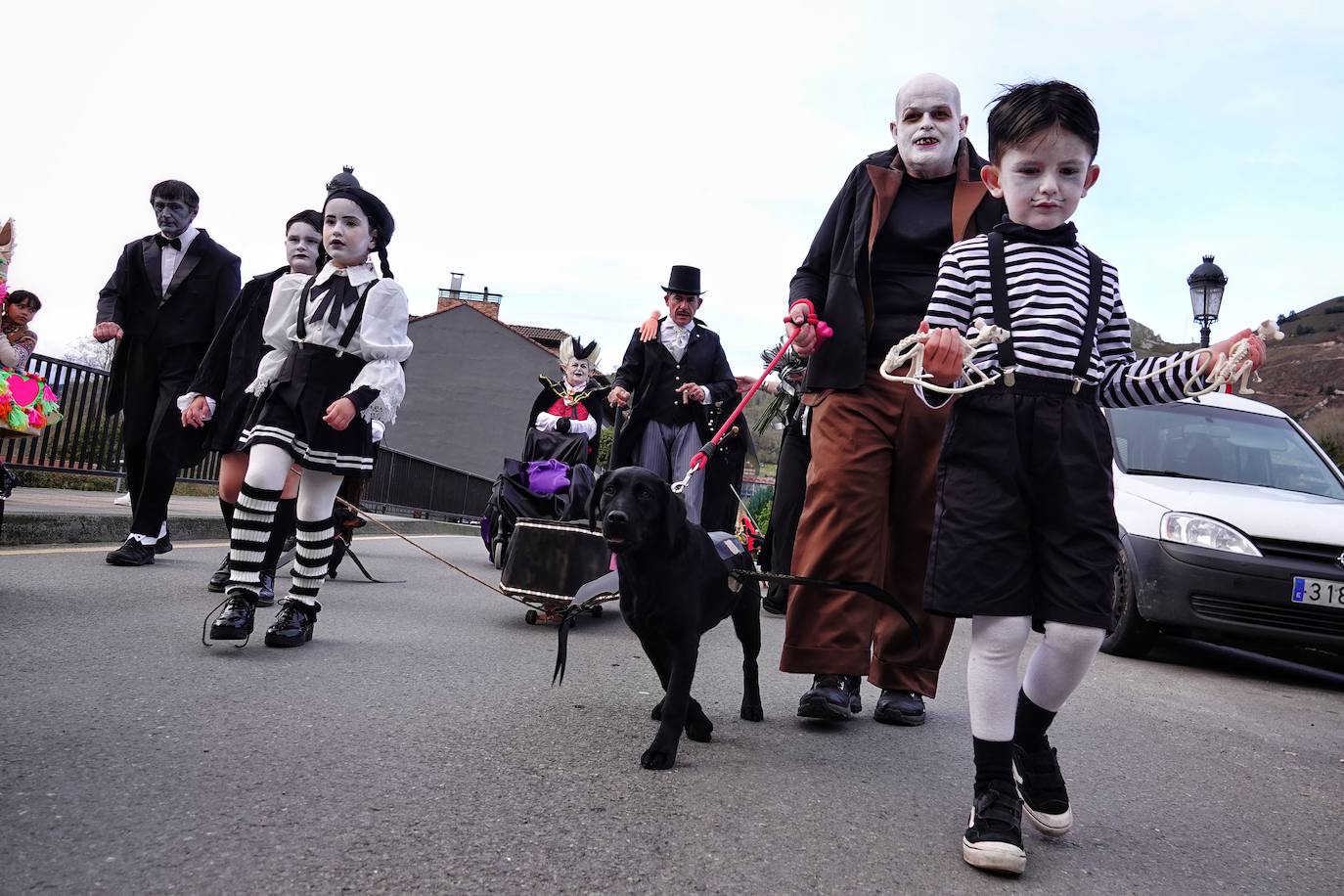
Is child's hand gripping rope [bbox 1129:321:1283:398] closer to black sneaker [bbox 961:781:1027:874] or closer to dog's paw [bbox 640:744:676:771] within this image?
black sneaker [bbox 961:781:1027:874]

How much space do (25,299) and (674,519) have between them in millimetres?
4559

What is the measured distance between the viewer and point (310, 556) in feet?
15.2

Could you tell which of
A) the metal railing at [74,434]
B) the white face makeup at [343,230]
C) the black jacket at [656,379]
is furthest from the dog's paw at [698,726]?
the metal railing at [74,434]

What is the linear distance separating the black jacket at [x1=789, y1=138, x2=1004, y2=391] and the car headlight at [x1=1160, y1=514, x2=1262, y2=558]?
11.3 ft

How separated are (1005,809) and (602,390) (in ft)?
21.8

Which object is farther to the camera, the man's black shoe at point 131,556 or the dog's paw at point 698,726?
the man's black shoe at point 131,556

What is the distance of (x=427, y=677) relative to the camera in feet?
13.6

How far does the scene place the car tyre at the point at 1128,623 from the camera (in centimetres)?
663

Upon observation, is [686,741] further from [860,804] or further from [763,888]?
[763,888]

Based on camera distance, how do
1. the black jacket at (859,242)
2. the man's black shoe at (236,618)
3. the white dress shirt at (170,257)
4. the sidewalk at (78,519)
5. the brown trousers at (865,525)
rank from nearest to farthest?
the brown trousers at (865,525), the black jacket at (859,242), the man's black shoe at (236,618), the white dress shirt at (170,257), the sidewalk at (78,519)

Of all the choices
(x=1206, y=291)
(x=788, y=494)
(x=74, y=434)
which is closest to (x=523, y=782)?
(x=788, y=494)

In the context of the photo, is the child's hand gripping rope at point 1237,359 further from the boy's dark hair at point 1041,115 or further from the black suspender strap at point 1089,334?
the boy's dark hair at point 1041,115

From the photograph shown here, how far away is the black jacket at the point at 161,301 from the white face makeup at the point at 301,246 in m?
1.72

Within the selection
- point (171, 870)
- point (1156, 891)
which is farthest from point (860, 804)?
point (171, 870)
